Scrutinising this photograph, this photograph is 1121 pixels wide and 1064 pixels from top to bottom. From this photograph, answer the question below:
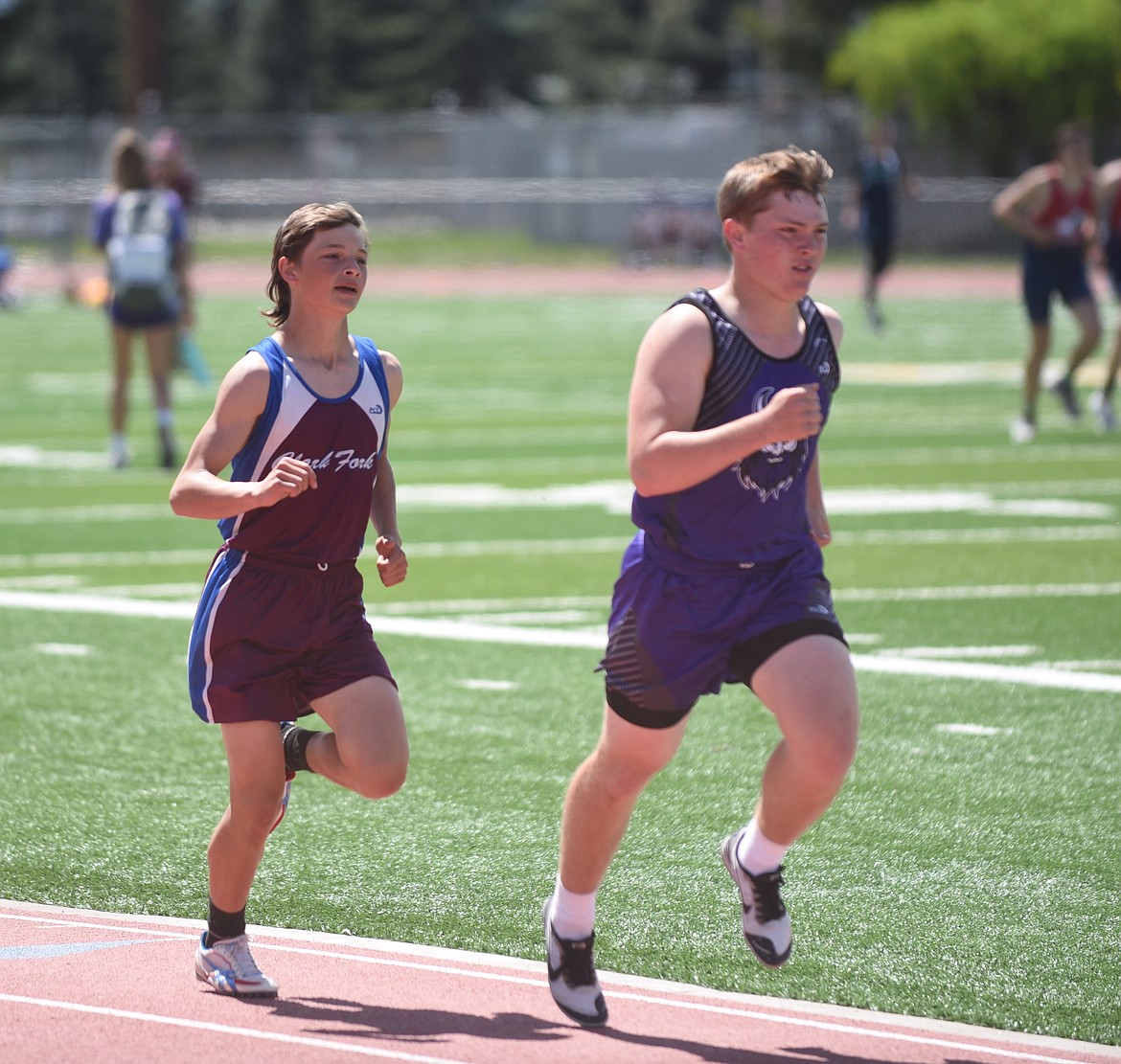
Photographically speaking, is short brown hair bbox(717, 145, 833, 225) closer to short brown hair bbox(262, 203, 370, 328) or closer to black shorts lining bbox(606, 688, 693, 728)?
short brown hair bbox(262, 203, 370, 328)

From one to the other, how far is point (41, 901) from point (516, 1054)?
5.68 ft

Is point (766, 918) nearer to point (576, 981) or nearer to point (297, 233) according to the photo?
point (576, 981)

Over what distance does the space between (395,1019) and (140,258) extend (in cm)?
989

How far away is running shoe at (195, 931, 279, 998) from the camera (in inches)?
179

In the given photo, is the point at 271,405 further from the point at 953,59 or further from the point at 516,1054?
the point at 953,59

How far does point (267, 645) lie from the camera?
4.58 meters

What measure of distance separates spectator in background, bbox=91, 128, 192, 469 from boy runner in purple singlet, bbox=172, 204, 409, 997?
9072mm

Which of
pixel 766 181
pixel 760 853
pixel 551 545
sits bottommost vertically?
pixel 551 545

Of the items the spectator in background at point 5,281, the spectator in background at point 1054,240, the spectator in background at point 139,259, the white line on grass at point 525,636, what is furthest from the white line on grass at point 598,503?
the spectator in background at point 5,281

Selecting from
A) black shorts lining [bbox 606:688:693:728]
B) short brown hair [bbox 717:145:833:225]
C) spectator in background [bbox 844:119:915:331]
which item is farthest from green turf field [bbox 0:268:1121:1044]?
spectator in background [bbox 844:119:915:331]

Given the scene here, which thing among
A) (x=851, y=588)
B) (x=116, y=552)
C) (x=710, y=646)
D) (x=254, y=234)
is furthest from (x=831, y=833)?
(x=254, y=234)

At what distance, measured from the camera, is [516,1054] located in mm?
4168

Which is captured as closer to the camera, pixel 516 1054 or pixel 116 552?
pixel 516 1054

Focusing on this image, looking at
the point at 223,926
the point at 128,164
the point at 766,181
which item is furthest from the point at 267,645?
the point at 128,164
